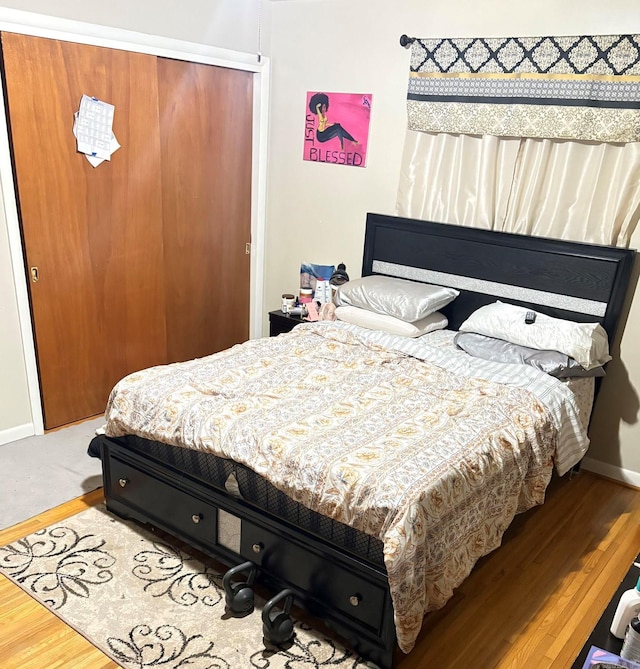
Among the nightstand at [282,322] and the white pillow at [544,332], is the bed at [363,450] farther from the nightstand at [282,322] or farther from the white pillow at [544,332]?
the nightstand at [282,322]

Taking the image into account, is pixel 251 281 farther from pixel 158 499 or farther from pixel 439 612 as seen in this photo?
pixel 439 612

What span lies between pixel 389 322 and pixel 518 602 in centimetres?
146

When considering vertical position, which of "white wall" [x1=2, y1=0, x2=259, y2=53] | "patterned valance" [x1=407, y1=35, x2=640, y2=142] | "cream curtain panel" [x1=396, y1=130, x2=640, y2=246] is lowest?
"cream curtain panel" [x1=396, y1=130, x2=640, y2=246]

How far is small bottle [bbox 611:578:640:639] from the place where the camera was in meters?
1.61

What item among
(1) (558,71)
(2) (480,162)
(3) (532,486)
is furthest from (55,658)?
(1) (558,71)

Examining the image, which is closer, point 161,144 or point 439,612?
point 439,612

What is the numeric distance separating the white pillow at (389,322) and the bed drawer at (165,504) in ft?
4.55

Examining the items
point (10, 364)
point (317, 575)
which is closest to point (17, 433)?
point (10, 364)

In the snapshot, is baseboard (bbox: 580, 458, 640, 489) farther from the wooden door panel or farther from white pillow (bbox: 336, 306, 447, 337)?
the wooden door panel

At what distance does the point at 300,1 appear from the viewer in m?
3.81

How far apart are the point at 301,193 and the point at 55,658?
9.79 feet

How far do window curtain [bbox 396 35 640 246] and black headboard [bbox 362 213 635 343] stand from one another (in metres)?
0.10

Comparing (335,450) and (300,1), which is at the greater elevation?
(300,1)

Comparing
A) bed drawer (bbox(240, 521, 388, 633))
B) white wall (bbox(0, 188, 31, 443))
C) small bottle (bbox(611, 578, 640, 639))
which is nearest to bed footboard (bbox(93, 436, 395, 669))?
bed drawer (bbox(240, 521, 388, 633))
